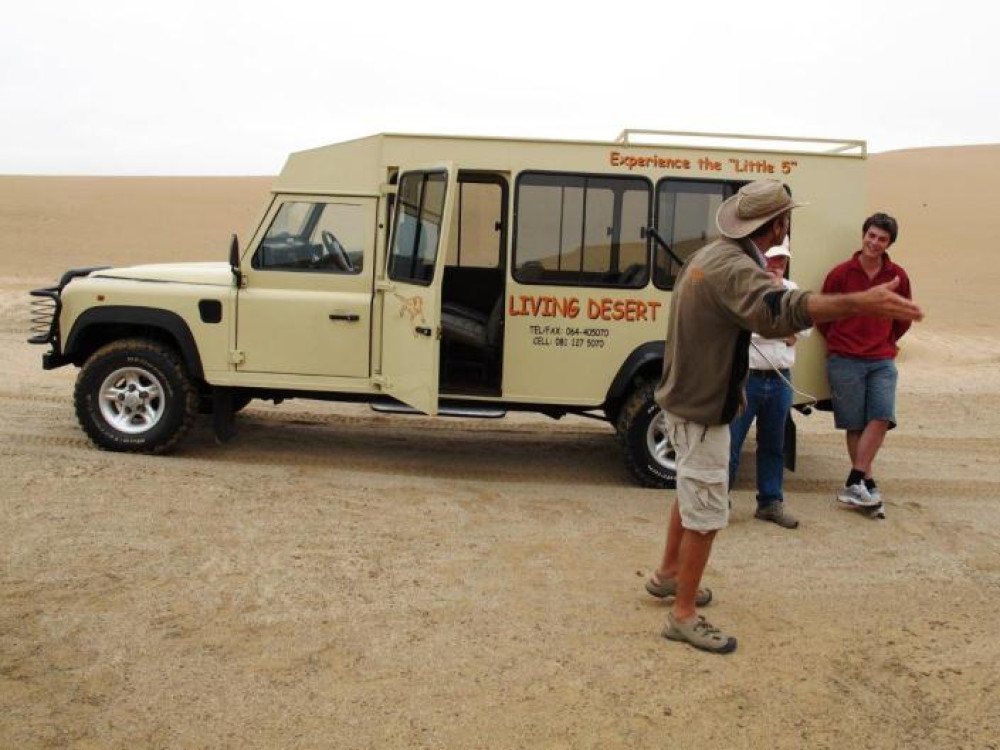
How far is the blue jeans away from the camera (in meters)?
6.34

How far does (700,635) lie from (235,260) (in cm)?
430

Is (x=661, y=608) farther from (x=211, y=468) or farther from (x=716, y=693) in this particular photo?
(x=211, y=468)

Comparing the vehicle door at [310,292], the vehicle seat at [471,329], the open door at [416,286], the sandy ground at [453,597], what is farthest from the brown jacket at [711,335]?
the vehicle door at [310,292]

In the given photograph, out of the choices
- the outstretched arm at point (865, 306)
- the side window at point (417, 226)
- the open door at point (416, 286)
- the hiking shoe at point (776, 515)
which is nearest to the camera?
the outstretched arm at point (865, 306)

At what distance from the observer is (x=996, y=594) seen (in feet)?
17.5

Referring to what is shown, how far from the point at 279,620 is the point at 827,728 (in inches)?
91.4

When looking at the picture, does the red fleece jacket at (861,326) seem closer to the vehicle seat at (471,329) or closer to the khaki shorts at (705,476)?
the vehicle seat at (471,329)

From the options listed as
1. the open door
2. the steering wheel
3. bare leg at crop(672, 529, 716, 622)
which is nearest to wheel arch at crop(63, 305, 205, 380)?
the steering wheel

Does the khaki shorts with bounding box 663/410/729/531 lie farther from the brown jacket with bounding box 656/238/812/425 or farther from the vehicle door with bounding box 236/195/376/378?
the vehicle door with bounding box 236/195/376/378

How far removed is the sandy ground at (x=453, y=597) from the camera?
3842 mm

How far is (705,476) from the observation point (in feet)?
14.5

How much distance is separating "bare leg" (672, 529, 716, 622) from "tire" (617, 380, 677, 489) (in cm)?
269

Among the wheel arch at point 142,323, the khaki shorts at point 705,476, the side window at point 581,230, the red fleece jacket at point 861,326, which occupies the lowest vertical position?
the khaki shorts at point 705,476

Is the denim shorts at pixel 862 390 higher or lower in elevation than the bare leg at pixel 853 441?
higher
